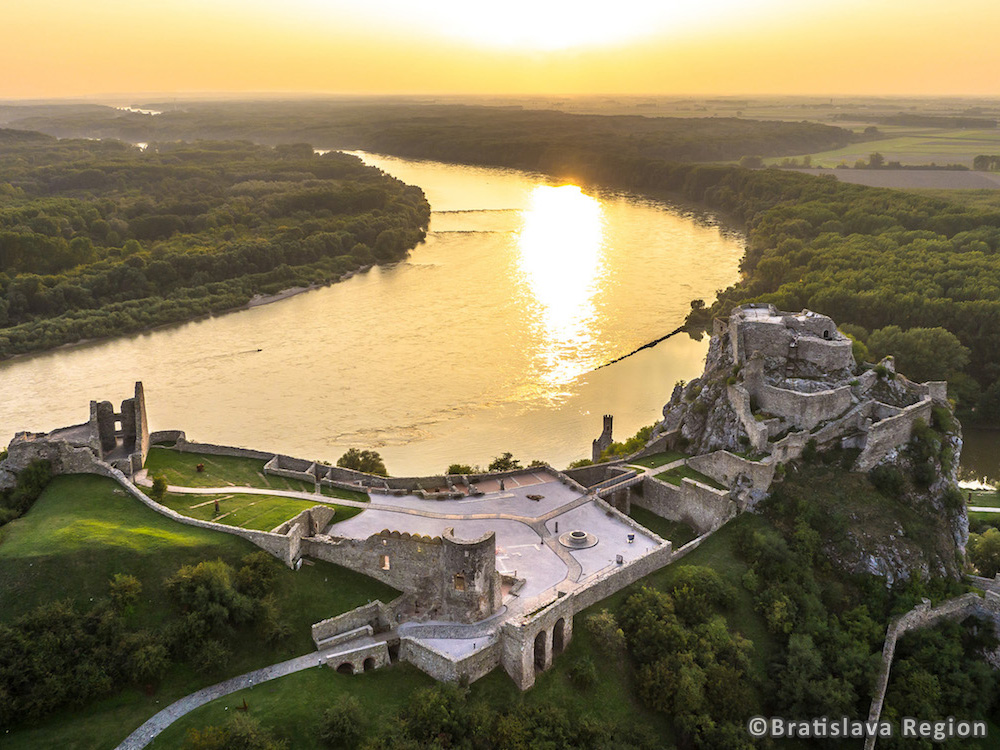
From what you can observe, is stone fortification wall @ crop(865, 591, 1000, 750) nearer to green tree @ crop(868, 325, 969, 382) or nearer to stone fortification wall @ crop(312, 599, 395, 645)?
stone fortification wall @ crop(312, 599, 395, 645)

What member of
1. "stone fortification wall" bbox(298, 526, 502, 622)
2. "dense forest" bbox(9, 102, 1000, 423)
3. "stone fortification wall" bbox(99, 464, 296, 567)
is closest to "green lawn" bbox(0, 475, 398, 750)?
"stone fortification wall" bbox(99, 464, 296, 567)

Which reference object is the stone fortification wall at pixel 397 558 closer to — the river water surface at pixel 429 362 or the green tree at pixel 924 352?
the river water surface at pixel 429 362

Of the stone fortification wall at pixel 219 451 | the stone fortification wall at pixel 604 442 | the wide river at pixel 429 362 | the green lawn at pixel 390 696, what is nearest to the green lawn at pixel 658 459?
the stone fortification wall at pixel 604 442

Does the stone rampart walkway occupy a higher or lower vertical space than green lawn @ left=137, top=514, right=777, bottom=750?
higher

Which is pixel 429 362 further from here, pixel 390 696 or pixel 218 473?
pixel 390 696

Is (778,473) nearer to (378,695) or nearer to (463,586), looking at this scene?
(463,586)

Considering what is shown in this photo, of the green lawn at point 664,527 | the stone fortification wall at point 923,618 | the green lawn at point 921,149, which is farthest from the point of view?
the green lawn at point 921,149
